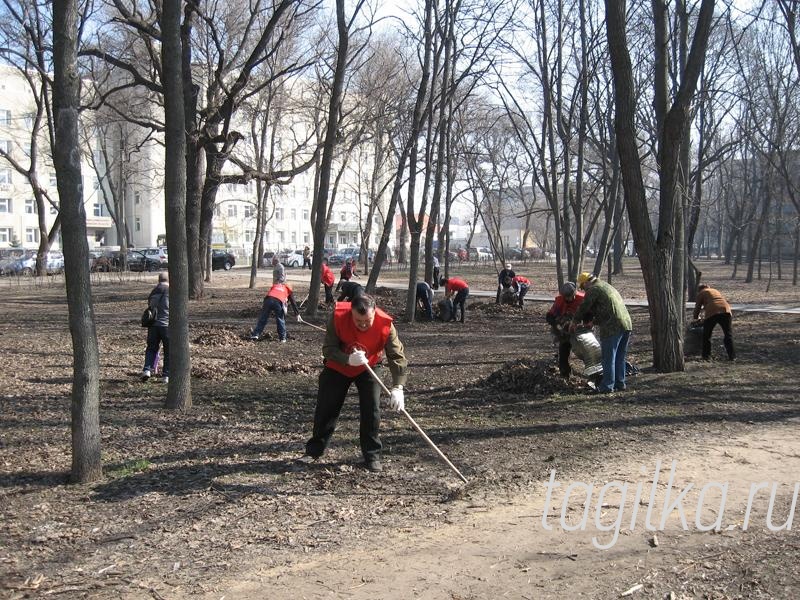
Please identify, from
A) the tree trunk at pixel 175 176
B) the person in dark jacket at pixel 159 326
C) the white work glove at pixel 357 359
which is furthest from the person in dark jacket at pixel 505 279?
the white work glove at pixel 357 359

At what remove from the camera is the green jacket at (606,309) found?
9.43 meters

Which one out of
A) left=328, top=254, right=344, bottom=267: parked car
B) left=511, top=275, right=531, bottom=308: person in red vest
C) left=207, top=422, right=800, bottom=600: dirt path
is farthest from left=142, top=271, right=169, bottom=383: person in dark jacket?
left=328, top=254, right=344, bottom=267: parked car

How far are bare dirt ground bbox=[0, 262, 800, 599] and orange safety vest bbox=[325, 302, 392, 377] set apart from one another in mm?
902

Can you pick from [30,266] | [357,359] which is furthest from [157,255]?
[357,359]

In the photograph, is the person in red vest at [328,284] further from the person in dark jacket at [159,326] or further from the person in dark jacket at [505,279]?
the person in dark jacket at [159,326]

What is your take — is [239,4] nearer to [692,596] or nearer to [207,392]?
[207,392]

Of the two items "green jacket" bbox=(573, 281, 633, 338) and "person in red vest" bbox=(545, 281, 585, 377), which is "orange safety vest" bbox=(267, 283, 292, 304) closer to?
"person in red vest" bbox=(545, 281, 585, 377)

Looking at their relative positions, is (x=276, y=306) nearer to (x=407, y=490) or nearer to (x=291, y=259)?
(x=407, y=490)

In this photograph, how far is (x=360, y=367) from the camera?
20.3ft

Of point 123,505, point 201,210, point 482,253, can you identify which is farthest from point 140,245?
point 123,505

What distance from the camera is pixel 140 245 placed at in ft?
238

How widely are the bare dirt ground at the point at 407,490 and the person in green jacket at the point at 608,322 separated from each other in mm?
386

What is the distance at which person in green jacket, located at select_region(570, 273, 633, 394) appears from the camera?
943 centimetres

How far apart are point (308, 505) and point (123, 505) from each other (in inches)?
52.3
